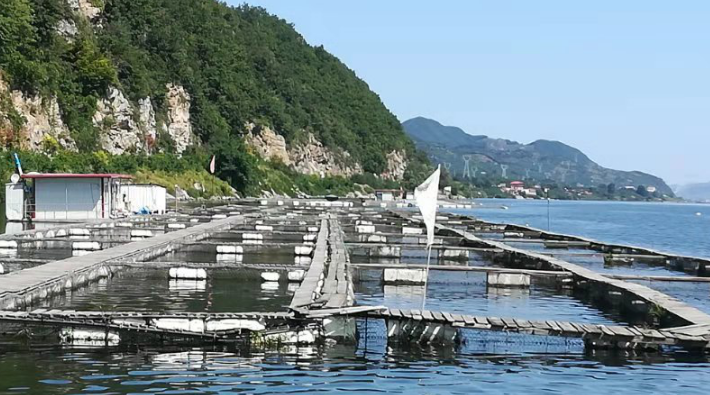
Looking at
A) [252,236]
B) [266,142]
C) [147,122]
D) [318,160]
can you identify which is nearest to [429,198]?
[252,236]

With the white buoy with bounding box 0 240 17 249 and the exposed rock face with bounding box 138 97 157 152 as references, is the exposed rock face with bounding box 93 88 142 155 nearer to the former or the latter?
the exposed rock face with bounding box 138 97 157 152

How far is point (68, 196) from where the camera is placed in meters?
51.6

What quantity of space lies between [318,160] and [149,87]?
7122cm

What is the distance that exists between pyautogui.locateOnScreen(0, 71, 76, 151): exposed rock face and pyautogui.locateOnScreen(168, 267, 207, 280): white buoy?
161 feet

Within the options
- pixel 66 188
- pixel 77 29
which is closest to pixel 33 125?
pixel 77 29

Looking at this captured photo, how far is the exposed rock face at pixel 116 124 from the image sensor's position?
302 ft

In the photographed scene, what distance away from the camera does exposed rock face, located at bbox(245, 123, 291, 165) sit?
149 m

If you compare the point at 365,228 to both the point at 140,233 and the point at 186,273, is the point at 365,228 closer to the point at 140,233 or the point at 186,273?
the point at 140,233

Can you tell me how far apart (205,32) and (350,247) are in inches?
4372

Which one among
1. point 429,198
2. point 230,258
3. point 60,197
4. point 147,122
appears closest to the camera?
point 429,198

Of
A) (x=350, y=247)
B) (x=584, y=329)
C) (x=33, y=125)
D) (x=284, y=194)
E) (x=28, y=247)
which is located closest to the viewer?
(x=584, y=329)

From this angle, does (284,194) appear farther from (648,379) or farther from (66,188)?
(648,379)

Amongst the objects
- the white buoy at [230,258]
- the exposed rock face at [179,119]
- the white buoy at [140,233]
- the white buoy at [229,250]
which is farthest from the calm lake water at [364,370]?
the exposed rock face at [179,119]

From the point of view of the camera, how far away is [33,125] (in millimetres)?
76562
